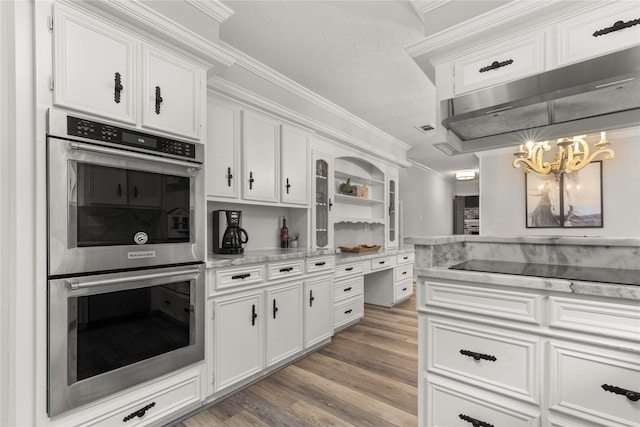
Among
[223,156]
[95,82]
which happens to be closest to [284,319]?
[223,156]

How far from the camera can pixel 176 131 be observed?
1.91m

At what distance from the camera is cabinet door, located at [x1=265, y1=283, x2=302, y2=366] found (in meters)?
2.56

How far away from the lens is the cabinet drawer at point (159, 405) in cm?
162

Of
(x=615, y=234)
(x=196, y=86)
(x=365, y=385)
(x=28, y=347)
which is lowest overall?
(x=365, y=385)

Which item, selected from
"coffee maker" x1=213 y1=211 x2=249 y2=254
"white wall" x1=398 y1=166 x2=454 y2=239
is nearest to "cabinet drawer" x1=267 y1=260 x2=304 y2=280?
A: "coffee maker" x1=213 y1=211 x2=249 y2=254

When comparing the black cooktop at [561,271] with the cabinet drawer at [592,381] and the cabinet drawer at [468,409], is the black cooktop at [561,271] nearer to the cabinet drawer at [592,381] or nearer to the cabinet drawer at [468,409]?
the cabinet drawer at [592,381]

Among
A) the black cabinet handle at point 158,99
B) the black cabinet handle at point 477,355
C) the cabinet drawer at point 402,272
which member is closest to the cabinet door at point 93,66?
the black cabinet handle at point 158,99

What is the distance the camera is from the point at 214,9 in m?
2.04

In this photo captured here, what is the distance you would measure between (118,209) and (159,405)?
45.8 inches

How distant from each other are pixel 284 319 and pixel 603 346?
6.88ft

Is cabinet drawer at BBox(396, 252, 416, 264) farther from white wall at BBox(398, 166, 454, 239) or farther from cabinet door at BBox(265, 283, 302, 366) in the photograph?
cabinet door at BBox(265, 283, 302, 366)

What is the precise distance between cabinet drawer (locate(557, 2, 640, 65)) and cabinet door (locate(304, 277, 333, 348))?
247 cm

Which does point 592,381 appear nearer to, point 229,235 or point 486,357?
point 486,357

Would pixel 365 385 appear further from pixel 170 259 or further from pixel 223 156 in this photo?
pixel 223 156
